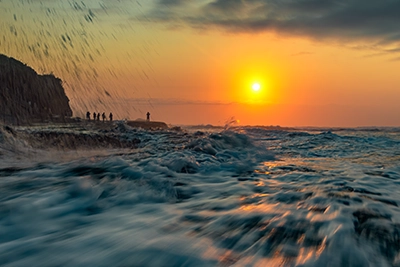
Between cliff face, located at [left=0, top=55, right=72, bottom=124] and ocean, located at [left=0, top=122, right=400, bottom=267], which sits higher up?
cliff face, located at [left=0, top=55, right=72, bottom=124]

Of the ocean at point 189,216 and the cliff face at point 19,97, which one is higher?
the cliff face at point 19,97

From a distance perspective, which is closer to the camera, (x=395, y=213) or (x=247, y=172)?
(x=395, y=213)

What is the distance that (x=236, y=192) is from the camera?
3939mm

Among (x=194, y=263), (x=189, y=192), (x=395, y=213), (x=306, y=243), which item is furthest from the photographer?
(x=189, y=192)

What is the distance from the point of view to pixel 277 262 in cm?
204

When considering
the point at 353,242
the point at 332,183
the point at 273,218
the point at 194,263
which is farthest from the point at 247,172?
the point at 194,263

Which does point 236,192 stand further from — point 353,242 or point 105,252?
point 105,252

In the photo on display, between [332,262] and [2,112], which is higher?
[2,112]

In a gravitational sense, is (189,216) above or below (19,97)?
below

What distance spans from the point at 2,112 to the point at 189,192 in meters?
10.6

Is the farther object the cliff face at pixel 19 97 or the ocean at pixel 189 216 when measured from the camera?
the cliff face at pixel 19 97

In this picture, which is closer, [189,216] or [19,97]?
[189,216]

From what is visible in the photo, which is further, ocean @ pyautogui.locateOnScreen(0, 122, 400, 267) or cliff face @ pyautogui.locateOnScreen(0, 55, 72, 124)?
cliff face @ pyautogui.locateOnScreen(0, 55, 72, 124)

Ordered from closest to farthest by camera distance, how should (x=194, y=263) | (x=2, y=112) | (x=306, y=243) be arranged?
(x=194, y=263) → (x=306, y=243) → (x=2, y=112)
